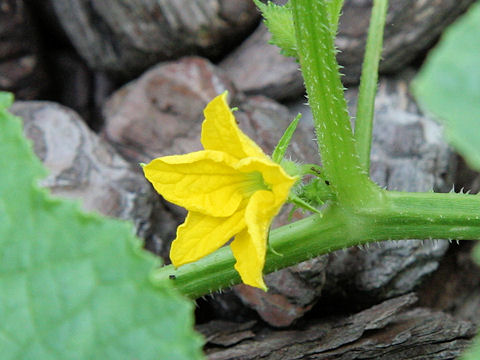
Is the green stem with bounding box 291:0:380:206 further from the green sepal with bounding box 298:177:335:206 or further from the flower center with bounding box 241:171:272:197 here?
the flower center with bounding box 241:171:272:197

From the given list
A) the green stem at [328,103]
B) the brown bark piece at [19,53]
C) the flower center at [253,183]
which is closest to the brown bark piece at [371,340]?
the green stem at [328,103]

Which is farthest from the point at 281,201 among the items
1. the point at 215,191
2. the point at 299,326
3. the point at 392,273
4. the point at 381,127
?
the point at 381,127

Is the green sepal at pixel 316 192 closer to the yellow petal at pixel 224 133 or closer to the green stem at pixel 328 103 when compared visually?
the green stem at pixel 328 103

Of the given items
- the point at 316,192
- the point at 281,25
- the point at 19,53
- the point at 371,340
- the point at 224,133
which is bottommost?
the point at 371,340

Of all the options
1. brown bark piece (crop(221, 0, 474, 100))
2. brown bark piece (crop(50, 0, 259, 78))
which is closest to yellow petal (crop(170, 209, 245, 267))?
brown bark piece (crop(221, 0, 474, 100))

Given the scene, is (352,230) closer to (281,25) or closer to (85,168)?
(281,25)

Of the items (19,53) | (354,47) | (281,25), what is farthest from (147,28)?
(281,25)

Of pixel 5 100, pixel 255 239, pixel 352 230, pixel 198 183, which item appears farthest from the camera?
pixel 352 230
